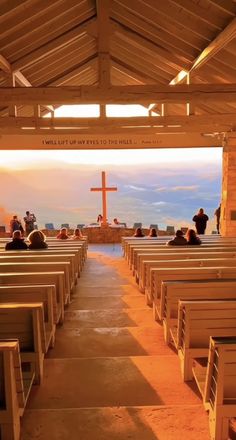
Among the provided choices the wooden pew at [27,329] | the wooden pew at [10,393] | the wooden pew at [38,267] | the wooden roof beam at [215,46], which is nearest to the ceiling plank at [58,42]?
the wooden roof beam at [215,46]

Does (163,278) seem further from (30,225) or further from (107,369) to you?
(30,225)

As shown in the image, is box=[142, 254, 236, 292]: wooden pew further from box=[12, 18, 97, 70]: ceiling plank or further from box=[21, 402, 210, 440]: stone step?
box=[12, 18, 97, 70]: ceiling plank

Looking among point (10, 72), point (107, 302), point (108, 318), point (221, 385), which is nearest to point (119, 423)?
point (221, 385)

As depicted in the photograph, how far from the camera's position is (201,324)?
9.92 feet

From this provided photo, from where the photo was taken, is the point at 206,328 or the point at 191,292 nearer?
the point at 206,328

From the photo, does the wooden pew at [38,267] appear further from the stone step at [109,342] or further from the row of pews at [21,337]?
the stone step at [109,342]

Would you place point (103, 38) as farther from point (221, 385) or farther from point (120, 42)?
point (221, 385)

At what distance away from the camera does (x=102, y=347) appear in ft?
12.7

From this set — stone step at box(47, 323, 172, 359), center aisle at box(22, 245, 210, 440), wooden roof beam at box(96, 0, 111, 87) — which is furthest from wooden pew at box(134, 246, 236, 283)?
wooden roof beam at box(96, 0, 111, 87)

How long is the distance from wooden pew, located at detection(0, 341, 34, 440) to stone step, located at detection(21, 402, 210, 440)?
0.55 ft

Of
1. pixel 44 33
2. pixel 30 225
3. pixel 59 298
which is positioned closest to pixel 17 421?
pixel 59 298

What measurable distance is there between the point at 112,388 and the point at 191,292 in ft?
3.96

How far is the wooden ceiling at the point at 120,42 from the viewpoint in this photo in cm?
577

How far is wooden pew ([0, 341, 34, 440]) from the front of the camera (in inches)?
83.4
